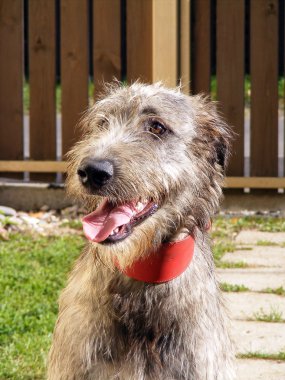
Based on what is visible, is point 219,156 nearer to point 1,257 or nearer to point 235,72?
point 1,257

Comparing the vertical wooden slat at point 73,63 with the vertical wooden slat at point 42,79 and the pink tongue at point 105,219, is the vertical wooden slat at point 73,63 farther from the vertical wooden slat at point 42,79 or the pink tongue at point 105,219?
the pink tongue at point 105,219

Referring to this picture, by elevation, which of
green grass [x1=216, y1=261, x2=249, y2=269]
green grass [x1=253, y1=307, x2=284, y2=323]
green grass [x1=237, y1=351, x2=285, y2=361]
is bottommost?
green grass [x1=237, y1=351, x2=285, y2=361]

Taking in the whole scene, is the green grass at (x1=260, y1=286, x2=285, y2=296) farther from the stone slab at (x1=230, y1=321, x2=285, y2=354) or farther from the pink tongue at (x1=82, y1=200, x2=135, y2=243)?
the pink tongue at (x1=82, y1=200, x2=135, y2=243)

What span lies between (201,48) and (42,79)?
1.44 metres

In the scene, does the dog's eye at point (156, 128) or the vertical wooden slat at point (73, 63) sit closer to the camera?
the dog's eye at point (156, 128)

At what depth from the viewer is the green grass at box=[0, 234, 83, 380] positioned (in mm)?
5007

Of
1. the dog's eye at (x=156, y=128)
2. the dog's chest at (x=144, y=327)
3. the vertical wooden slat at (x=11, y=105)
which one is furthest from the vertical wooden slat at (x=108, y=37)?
the dog's chest at (x=144, y=327)

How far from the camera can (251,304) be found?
19.2 feet

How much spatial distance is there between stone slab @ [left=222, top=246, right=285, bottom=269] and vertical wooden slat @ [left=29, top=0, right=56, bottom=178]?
8.46 feet

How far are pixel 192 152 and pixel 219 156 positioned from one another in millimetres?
212

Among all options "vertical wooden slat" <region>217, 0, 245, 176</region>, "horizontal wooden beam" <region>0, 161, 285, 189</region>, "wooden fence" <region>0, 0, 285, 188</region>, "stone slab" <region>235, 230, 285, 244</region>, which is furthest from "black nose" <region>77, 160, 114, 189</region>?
"vertical wooden slat" <region>217, 0, 245, 176</region>

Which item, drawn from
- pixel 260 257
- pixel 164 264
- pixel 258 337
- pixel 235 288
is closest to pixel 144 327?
pixel 164 264

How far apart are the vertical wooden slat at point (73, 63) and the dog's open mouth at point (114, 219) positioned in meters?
5.35

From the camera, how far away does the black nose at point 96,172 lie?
3482 millimetres
